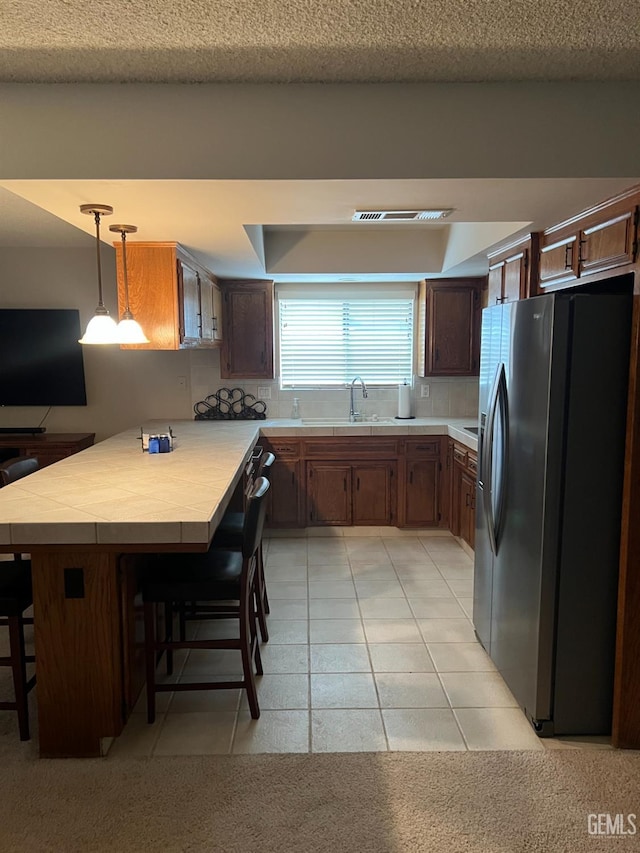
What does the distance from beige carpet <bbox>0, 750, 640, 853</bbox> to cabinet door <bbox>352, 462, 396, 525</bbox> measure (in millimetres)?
2623

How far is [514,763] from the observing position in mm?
2143

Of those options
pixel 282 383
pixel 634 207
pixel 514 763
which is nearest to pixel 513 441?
pixel 634 207

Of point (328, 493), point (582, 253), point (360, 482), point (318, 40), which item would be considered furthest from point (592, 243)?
point (328, 493)

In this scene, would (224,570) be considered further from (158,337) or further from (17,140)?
(17,140)

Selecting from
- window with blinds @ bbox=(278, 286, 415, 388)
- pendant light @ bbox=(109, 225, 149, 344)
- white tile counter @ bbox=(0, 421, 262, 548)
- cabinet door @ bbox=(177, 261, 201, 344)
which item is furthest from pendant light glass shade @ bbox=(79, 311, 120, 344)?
window with blinds @ bbox=(278, 286, 415, 388)

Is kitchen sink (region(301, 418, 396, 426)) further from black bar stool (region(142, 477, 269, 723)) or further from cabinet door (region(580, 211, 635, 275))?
cabinet door (region(580, 211, 635, 275))

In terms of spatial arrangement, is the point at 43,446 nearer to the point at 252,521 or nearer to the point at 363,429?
the point at 363,429

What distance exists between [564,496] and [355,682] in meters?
1.30

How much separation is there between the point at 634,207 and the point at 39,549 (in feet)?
8.16

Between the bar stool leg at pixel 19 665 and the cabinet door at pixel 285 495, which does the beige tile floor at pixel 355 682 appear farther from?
the cabinet door at pixel 285 495

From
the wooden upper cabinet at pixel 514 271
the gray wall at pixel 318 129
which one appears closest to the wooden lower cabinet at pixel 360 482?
the wooden upper cabinet at pixel 514 271

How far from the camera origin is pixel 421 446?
4691mm

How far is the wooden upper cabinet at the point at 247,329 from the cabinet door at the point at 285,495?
839 mm

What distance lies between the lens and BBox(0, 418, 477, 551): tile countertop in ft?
6.66
